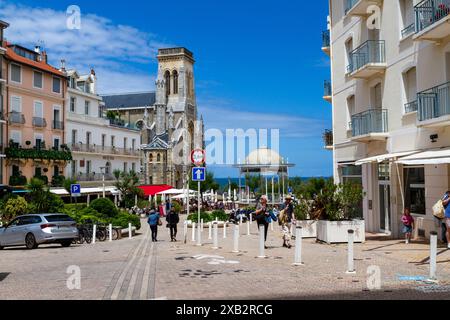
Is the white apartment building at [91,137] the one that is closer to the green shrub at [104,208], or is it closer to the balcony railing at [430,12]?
the green shrub at [104,208]

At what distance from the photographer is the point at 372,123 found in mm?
20531

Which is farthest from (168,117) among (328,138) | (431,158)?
(431,158)

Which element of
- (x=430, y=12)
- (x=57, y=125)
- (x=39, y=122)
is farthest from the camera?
(x=57, y=125)

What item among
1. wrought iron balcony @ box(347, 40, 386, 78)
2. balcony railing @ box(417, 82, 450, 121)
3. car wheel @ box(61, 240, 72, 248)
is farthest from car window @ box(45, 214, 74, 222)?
balcony railing @ box(417, 82, 450, 121)

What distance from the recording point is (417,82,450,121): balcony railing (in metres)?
15.1

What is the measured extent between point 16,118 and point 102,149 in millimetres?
15073

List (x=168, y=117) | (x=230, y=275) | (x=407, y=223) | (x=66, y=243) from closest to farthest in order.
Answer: (x=230, y=275)
(x=407, y=223)
(x=66, y=243)
(x=168, y=117)

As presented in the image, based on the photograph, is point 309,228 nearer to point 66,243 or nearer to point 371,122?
point 371,122

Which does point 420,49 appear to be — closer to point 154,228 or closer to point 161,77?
point 154,228

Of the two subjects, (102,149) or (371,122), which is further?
(102,149)

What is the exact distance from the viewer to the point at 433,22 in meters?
15.3
